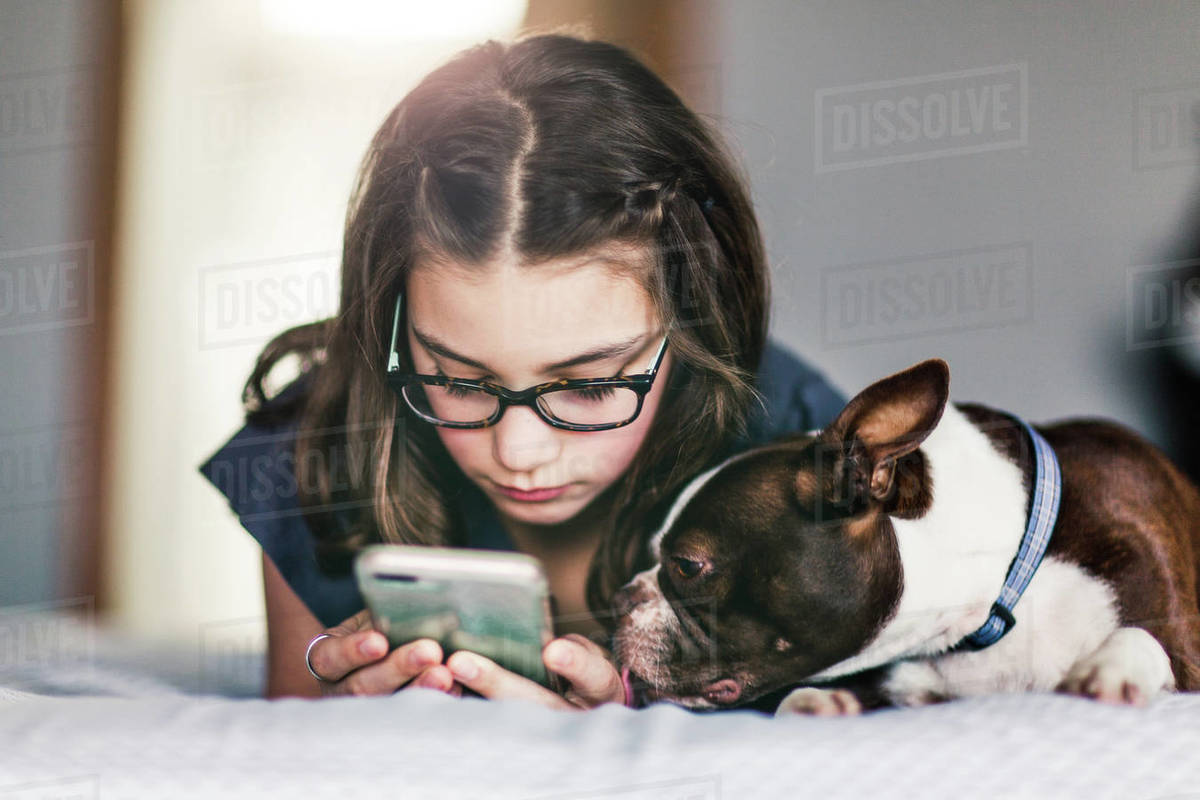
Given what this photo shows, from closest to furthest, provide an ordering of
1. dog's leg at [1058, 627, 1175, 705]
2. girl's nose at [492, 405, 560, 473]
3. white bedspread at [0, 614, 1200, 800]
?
white bedspread at [0, 614, 1200, 800] < dog's leg at [1058, 627, 1175, 705] < girl's nose at [492, 405, 560, 473]

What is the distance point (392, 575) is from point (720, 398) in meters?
0.52

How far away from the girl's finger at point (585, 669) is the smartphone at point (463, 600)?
3 centimetres

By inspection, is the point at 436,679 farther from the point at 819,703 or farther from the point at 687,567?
the point at 819,703

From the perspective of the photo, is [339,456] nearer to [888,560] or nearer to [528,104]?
[528,104]

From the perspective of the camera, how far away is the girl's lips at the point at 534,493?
139 centimetres

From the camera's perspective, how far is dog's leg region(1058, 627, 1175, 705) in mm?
1231

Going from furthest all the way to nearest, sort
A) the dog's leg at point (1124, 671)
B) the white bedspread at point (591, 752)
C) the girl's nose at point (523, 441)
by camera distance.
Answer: the girl's nose at point (523, 441), the dog's leg at point (1124, 671), the white bedspread at point (591, 752)

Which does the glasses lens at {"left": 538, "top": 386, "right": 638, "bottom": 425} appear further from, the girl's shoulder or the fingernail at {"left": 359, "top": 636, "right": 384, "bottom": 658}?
the fingernail at {"left": 359, "top": 636, "right": 384, "bottom": 658}

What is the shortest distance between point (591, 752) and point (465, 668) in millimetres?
242

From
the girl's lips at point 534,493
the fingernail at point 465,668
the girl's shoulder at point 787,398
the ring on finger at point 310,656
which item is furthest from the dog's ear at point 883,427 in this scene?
the ring on finger at point 310,656

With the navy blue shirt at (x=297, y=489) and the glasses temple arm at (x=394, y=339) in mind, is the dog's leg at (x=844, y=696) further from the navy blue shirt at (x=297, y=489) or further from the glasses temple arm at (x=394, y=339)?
the glasses temple arm at (x=394, y=339)

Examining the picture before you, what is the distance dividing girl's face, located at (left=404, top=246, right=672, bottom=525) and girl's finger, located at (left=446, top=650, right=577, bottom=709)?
249mm

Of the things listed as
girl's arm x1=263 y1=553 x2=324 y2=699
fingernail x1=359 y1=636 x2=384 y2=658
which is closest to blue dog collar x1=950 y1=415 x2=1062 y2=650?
fingernail x1=359 y1=636 x2=384 y2=658

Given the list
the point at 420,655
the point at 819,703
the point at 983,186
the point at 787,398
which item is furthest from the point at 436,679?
the point at 983,186
